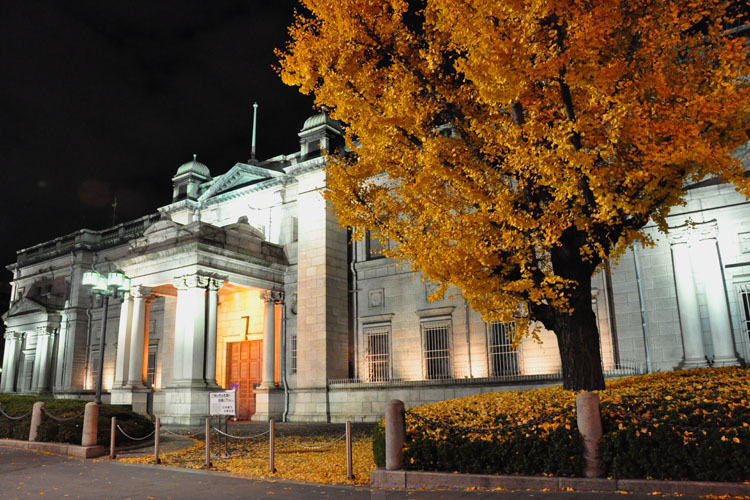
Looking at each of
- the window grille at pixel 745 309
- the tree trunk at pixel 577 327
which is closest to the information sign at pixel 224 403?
the tree trunk at pixel 577 327

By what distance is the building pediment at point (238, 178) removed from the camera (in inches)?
1278

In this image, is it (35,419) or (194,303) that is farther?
(194,303)

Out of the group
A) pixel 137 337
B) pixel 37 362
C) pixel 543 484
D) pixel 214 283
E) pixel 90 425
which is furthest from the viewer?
pixel 37 362

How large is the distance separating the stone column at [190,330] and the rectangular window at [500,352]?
498 inches

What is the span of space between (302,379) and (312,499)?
712 inches

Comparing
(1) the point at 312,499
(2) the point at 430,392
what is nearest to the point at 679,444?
(1) the point at 312,499

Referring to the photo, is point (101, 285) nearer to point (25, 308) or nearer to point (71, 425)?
point (71, 425)

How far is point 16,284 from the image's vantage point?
5022 centimetres

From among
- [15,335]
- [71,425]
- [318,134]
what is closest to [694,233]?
[318,134]

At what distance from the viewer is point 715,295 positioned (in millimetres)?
19719

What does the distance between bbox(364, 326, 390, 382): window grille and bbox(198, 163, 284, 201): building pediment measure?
10626 mm

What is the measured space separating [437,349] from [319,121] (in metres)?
13.5

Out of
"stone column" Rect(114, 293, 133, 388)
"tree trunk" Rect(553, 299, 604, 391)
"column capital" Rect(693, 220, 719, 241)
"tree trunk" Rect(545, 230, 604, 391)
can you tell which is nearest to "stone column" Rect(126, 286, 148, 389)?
"stone column" Rect(114, 293, 133, 388)

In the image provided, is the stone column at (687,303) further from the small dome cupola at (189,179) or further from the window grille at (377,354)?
the small dome cupola at (189,179)
